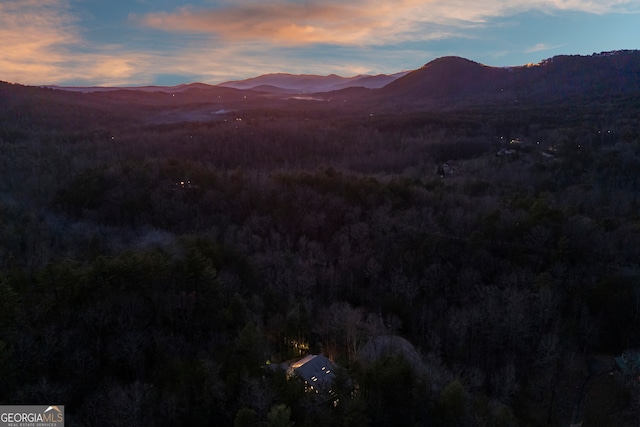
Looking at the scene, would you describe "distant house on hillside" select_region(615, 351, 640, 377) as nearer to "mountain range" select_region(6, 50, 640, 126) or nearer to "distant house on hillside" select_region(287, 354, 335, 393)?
"distant house on hillside" select_region(287, 354, 335, 393)

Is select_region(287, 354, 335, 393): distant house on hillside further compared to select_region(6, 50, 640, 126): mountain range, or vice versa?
select_region(6, 50, 640, 126): mountain range

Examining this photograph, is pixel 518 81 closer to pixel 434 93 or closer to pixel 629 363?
pixel 434 93

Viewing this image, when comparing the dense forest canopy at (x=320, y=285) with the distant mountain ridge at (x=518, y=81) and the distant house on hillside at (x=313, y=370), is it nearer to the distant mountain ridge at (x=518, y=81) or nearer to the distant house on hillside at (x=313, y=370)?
the distant house on hillside at (x=313, y=370)

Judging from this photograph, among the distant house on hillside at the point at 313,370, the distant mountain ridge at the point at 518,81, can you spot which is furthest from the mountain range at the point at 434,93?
the distant house on hillside at the point at 313,370

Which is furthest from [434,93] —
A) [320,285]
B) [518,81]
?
[320,285]

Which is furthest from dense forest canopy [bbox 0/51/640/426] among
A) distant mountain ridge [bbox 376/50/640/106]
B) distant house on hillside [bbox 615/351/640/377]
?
distant mountain ridge [bbox 376/50/640/106]

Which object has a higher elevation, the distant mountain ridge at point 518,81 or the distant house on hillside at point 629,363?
the distant mountain ridge at point 518,81
